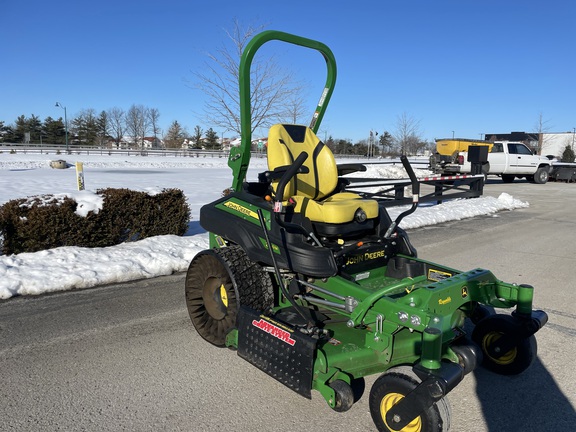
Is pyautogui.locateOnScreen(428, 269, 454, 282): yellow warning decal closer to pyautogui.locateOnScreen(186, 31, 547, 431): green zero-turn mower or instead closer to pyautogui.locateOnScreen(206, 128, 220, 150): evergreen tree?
pyautogui.locateOnScreen(186, 31, 547, 431): green zero-turn mower

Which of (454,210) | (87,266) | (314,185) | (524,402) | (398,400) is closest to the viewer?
(398,400)

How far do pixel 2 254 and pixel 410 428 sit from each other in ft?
16.9

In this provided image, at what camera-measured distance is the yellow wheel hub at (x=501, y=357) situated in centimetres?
336

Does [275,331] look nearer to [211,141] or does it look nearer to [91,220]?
[91,220]

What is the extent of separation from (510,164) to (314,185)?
21.0 metres

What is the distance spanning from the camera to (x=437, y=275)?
3617 mm

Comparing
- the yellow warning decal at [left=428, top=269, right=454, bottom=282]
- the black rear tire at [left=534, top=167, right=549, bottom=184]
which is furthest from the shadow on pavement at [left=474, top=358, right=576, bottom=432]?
the black rear tire at [left=534, top=167, right=549, bottom=184]

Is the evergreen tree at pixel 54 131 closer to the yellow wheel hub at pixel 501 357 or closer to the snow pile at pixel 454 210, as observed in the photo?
the snow pile at pixel 454 210

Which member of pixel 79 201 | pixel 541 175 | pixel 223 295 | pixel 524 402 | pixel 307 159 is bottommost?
pixel 524 402

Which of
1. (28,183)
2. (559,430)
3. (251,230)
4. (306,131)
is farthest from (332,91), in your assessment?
(28,183)

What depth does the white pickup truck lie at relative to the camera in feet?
71.8

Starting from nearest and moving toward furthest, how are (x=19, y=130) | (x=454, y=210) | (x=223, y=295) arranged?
(x=223, y=295) → (x=454, y=210) → (x=19, y=130)

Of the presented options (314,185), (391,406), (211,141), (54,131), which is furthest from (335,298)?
(211,141)

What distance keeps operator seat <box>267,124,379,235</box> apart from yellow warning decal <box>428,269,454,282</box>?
663mm
